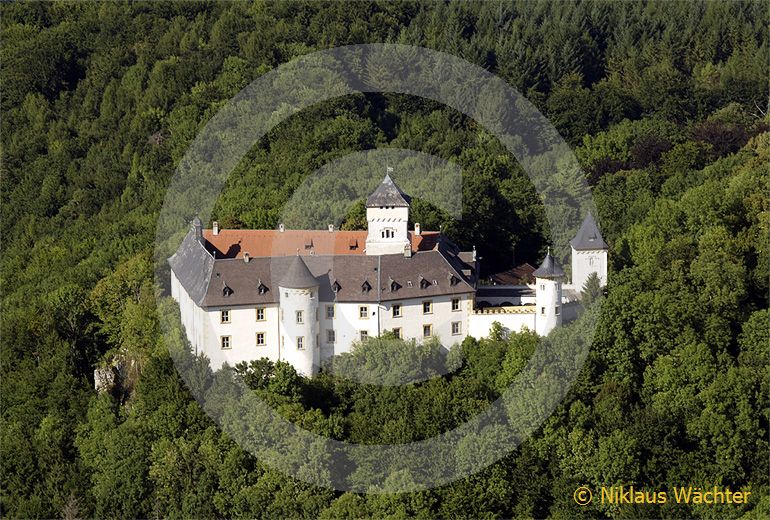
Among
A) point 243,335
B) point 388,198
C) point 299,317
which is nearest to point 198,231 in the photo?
point 243,335

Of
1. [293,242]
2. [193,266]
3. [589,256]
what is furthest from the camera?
[293,242]

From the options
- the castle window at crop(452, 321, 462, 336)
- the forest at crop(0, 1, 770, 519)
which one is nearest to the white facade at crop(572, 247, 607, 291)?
the forest at crop(0, 1, 770, 519)

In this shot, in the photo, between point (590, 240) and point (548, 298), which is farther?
point (590, 240)

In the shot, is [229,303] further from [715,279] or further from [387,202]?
[715,279]

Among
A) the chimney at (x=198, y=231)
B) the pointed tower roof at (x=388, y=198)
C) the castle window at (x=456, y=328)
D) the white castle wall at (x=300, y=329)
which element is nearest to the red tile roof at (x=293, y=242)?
the chimney at (x=198, y=231)

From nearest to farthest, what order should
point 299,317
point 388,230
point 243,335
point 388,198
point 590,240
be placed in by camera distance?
point 299,317 → point 243,335 → point 590,240 → point 388,198 → point 388,230

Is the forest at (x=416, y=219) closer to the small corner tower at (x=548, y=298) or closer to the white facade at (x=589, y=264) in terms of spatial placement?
the small corner tower at (x=548, y=298)

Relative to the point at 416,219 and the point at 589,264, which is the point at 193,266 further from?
the point at 589,264
